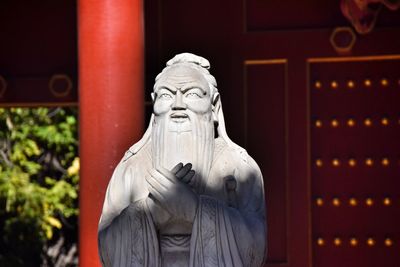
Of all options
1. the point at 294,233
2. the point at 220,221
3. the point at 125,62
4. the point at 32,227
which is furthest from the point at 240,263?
the point at 32,227

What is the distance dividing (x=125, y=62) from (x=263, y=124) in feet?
7.52

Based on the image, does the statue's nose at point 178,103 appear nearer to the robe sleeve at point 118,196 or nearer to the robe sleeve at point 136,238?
the robe sleeve at point 118,196

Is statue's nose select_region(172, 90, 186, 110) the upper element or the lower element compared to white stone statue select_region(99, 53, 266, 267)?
upper

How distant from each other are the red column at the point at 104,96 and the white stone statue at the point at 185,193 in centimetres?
154

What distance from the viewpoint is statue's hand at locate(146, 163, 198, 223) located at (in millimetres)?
6230

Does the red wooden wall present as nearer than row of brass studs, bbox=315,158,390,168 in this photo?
Yes

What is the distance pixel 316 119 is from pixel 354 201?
67 cm

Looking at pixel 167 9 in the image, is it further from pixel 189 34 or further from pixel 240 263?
pixel 240 263

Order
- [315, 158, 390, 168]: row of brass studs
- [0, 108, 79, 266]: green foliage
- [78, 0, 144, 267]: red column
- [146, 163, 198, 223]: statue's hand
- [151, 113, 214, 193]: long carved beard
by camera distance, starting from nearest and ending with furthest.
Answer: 1. [146, 163, 198, 223]: statue's hand
2. [151, 113, 214, 193]: long carved beard
3. [78, 0, 144, 267]: red column
4. [315, 158, 390, 168]: row of brass studs
5. [0, 108, 79, 266]: green foliage

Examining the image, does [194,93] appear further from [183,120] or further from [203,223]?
[203,223]

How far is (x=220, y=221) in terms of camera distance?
6340 mm

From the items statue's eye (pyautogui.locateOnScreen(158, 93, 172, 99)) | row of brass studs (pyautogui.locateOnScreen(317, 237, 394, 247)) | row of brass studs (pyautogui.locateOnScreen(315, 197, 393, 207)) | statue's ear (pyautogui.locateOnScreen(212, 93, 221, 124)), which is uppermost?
statue's eye (pyautogui.locateOnScreen(158, 93, 172, 99))

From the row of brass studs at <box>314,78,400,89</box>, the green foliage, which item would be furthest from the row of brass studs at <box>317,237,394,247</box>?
the green foliage

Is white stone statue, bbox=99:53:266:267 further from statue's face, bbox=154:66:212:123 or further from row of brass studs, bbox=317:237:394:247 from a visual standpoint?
row of brass studs, bbox=317:237:394:247
